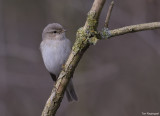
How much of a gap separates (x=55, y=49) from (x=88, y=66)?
2.13 meters

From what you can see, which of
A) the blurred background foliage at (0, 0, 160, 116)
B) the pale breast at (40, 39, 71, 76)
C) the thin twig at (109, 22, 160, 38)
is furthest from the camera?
the blurred background foliage at (0, 0, 160, 116)

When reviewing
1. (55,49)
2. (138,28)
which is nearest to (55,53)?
(55,49)

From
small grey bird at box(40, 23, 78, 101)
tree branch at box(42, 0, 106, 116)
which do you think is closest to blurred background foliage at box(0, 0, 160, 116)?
small grey bird at box(40, 23, 78, 101)

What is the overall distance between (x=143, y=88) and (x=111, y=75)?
0.74m

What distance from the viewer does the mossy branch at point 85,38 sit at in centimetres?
313

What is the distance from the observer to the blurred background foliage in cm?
675

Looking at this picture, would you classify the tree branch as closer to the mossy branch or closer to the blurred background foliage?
the mossy branch

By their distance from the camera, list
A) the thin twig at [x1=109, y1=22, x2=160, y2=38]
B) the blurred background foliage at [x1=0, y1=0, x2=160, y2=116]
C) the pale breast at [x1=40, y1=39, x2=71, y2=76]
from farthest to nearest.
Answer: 1. the blurred background foliage at [x1=0, y1=0, x2=160, y2=116]
2. the pale breast at [x1=40, y1=39, x2=71, y2=76]
3. the thin twig at [x1=109, y1=22, x2=160, y2=38]

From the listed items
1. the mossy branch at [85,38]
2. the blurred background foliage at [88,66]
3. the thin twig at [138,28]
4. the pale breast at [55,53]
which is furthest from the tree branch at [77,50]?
the blurred background foliage at [88,66]

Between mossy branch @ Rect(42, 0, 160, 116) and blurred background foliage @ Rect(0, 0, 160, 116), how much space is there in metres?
2.71

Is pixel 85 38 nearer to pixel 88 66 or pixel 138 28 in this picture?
pixel 138 28

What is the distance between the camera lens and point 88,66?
7449mm

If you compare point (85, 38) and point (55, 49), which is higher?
point (85, 38)

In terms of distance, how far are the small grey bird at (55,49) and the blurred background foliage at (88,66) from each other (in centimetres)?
138
